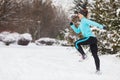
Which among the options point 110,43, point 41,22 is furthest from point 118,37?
point 41,22

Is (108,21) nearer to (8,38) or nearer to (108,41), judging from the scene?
(108,41)

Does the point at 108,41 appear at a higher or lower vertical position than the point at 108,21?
lower

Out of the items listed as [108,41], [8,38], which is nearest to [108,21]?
[108,41]

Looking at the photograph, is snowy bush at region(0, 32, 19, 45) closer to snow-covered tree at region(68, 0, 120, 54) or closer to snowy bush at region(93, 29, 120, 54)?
snow-covered tree at region(68, 0, 120, 54)

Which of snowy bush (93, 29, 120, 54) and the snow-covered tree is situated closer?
snowy bush (93, 29, 120, 54)

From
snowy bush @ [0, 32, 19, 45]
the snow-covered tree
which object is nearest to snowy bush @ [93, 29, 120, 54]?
the snow-covered tree

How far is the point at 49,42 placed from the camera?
36.2 metres

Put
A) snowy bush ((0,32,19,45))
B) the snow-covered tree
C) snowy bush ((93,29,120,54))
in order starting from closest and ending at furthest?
snowy bush ((93,29,120,54)), the snow-covered tree, snowy bush ((0,32,19,45))

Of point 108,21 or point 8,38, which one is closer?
point 108,21

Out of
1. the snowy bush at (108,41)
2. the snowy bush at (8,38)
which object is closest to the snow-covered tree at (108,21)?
→ the snowy bush at (108,41)

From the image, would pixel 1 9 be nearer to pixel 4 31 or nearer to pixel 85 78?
pixel 4 31

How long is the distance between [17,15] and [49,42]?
4.34 meters

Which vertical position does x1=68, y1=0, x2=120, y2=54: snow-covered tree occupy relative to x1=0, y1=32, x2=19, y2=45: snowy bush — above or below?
above

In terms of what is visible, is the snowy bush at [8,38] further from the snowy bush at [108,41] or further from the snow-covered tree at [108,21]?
the snowy bush at [108,41]
